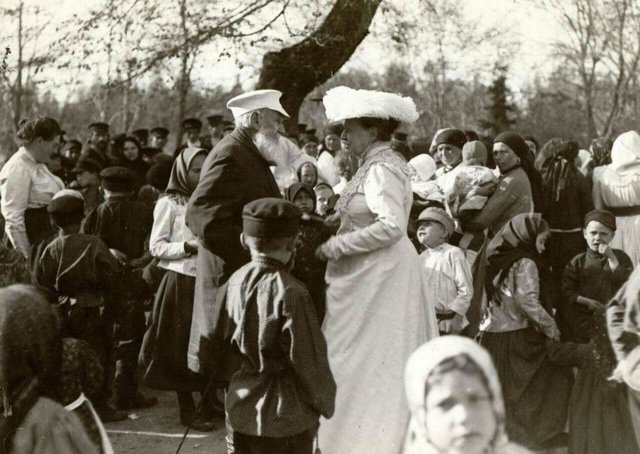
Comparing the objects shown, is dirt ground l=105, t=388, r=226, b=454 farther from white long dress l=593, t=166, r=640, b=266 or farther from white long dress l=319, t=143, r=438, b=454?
white long dress l=593, t=166, r=640, b=266

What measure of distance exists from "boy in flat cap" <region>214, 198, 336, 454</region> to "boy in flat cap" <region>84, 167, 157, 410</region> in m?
2.63

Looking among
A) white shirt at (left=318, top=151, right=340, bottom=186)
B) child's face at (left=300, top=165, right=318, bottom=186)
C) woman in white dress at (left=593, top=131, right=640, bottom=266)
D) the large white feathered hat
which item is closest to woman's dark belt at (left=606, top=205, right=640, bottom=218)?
woman in white dress at (left=593, top=131, right=640, bottom=266)

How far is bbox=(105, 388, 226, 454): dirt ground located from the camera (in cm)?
530

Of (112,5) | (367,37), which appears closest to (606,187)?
(367,37)

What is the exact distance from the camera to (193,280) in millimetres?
5785

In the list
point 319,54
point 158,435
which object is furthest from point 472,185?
point 319,54

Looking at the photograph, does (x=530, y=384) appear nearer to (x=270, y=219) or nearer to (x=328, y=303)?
(x=328, y=303)

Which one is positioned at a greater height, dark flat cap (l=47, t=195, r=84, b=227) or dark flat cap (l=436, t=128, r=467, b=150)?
dark flat cap (l=436, t=128, r=467, b=150)

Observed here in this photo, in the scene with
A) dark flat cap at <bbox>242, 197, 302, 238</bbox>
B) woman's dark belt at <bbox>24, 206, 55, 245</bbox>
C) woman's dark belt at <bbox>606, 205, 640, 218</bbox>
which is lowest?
woman's dark belt at <bbox>606, 205, 640, 218</bbox>

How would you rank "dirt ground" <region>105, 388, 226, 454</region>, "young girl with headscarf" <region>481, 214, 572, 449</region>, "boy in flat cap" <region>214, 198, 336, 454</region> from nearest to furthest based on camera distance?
1. "boy in flat cap" <region>214, 198, 336, 454</region>
2. "dirt ground" <region>105, 388, 226, 454</region>
3. "young girl with headscarf" <region>481, 214, 572, 449</region>

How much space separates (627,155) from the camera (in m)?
7.67

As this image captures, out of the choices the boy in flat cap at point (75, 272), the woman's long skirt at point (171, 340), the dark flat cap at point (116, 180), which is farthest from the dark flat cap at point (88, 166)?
the woman's long skirt at point (171, 340)

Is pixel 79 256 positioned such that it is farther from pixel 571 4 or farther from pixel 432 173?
pixel 571 4

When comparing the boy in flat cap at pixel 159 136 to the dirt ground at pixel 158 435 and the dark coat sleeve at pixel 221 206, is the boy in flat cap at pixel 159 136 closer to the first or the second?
the dirt ground at pixel 158 435
